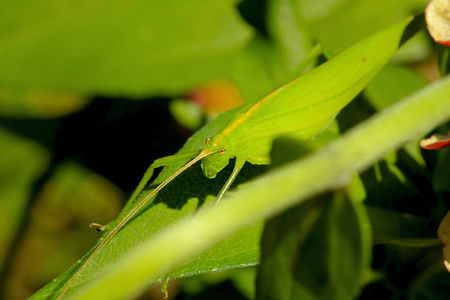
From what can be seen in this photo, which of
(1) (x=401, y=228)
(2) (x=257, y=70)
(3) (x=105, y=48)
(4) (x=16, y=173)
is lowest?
(1) (x=401, y=228)

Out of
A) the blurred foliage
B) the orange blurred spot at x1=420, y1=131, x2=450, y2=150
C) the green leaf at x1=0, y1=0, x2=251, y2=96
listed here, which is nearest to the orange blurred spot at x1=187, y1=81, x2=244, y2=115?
the blurred foliage

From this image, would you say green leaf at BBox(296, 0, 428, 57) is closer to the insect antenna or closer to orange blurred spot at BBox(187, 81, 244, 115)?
orange blurred spot at BBox(187, 81, 244, 115)

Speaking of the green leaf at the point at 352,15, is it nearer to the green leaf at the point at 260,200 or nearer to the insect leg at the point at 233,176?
the insect leg at the point at 233,176

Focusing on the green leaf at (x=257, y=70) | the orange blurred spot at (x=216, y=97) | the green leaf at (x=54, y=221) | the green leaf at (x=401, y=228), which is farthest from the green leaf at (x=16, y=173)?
the green leaf at (x=401, y=228)

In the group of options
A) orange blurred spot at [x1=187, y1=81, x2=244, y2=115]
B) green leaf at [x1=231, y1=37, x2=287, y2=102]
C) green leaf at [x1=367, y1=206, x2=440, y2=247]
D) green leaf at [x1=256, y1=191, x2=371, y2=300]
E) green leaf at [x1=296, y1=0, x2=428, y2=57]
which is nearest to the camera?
green leaf at [x1=256, y1=191, x2=371, y2=300]

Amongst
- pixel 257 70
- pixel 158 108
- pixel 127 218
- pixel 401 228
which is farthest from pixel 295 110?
pixel 158 108

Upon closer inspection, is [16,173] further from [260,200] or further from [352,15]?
[260,200]

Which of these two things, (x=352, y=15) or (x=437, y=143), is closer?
(x=437, y=143)

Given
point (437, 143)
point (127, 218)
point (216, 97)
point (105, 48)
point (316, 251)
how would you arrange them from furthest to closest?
point (216, 97), point (105, 48), point (127, 218), point (437, 143), point (316, 251)
